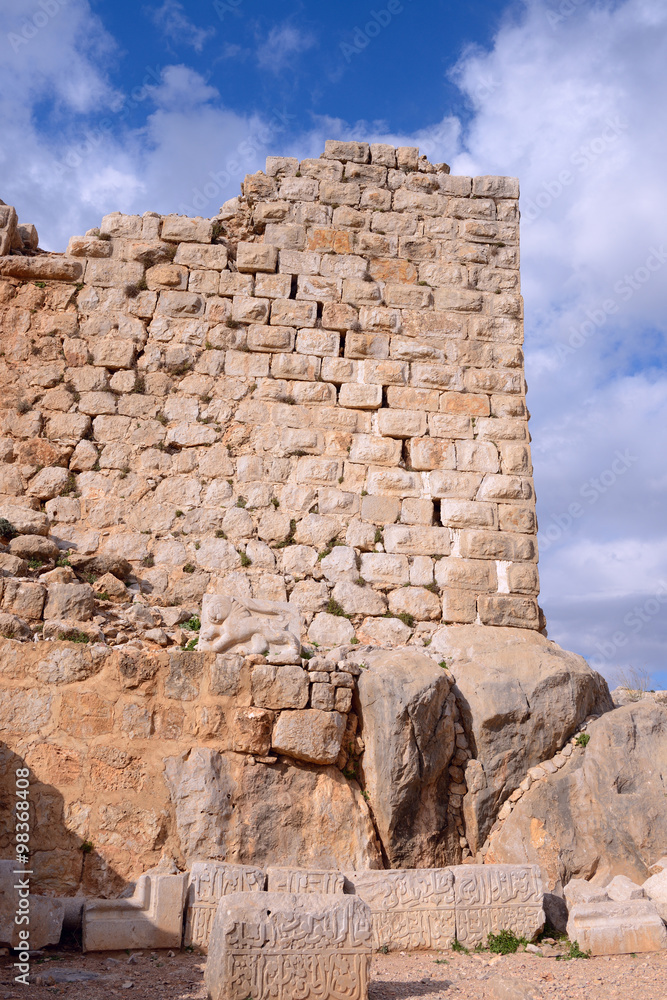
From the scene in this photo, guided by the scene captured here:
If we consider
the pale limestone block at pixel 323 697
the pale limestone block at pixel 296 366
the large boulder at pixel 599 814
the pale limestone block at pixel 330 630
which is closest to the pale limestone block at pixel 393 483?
the pale limestone block at pixel 296 366

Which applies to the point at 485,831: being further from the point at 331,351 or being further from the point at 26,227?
the point at 26,227

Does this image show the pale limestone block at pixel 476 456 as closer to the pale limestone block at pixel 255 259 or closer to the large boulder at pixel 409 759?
the large boulder at pixel 409 759

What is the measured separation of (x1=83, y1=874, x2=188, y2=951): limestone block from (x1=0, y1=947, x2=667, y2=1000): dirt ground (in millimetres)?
74

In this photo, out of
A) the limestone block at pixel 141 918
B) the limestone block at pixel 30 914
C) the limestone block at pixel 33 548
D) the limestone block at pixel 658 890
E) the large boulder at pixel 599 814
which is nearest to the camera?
the limestone block at pixel 30 914

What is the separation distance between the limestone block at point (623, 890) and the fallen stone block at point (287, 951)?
7.23ft

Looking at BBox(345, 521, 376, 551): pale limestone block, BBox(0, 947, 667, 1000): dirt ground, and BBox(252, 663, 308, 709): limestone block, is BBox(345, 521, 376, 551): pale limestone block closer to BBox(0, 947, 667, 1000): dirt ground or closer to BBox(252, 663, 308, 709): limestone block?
BBox(252, 663, 308, 709): limestone block

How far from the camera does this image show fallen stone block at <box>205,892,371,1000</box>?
13.5 ft

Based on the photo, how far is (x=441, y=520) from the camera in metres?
7.67

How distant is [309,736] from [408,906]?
1.31 meters

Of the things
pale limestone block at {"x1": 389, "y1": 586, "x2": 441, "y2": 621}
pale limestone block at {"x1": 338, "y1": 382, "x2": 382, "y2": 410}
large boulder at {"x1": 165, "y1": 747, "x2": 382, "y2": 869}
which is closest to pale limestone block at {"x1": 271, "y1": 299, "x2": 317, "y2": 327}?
pale limestone block at {"x1": 338, "y1": 382, "x2": 382, "y2": 410}

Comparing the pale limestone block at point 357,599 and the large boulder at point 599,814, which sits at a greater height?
the pale limestone block at point 357,599

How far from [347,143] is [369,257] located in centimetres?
140

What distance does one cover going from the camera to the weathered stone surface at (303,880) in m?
5.29

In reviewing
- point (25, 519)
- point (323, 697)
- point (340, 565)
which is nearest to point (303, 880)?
point (323, 697)
